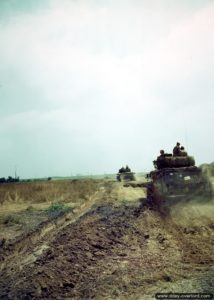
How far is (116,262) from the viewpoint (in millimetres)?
8984

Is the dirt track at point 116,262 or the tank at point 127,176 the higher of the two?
the tank at point 127,176

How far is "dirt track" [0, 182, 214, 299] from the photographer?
7.46 metres

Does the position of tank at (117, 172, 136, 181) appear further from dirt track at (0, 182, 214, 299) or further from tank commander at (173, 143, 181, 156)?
dirt track at (0, 182, 214, 299)

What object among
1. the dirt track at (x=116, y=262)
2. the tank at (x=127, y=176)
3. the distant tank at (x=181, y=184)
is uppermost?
the tank at (x=127, y=176)

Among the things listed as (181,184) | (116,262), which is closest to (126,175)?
(181,184)

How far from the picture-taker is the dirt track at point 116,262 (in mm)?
7457

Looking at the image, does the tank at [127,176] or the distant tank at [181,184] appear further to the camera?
the tank at [127,176]

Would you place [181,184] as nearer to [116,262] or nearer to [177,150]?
[177,150]

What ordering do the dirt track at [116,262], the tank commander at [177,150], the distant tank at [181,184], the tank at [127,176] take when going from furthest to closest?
the tank at [127,176] → the tank commander at [177,150] → the distant tank at [181,184] → the dirt track at [116,262]

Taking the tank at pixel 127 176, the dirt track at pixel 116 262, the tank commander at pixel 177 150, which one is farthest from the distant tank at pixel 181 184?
the tank at pixel 127 176

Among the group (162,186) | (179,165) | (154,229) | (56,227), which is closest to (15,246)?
(56,227)

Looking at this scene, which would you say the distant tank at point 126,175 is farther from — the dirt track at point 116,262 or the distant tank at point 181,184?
the dirt track at point 116,262

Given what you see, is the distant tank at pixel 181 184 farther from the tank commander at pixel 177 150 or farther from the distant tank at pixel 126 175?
→ the distant tank at pixel 126 175

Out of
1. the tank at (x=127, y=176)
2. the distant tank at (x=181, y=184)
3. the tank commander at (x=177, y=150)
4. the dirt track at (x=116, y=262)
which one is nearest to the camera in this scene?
the dirt track at (x=116, y=262)
